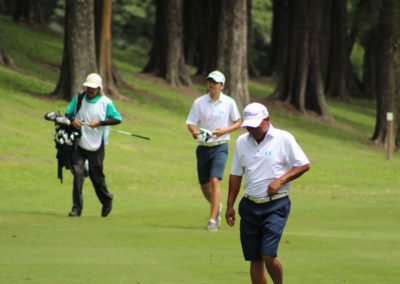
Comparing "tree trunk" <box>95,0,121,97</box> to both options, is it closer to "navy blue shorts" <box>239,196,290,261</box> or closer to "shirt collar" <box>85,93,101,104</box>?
"shirt collar" <box>85,93,101,104</box>

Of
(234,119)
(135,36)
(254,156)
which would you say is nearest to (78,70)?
(234,119)

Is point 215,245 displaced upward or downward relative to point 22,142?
upward

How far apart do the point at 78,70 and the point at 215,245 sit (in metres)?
15.4

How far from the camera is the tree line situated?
25.0 metres

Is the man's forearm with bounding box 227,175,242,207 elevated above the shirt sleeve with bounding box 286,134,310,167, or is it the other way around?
the shirt sleeve with bounding box 286,134,310,167

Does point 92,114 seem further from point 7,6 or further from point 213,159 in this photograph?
point 7,6

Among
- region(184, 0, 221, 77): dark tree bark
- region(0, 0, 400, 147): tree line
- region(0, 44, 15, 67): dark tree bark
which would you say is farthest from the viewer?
region(184, 0, 221, 77): dark tree bark

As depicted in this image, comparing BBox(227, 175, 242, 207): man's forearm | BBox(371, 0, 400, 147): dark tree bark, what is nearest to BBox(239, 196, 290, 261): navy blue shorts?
BBox(227, 175, 242, 207): man's forearm

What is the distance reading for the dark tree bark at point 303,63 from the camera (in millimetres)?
36531

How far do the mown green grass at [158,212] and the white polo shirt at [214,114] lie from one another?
59.7 inches

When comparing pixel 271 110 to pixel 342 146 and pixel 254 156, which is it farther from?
pixel 254 156

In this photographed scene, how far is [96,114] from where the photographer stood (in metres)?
11.9

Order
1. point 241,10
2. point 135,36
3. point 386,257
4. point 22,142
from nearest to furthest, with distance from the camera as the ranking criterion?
point 386,257
point 22,142
point 241,10
point 135,36

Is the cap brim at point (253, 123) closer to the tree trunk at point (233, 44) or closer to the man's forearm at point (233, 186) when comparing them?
the man's forearm at point (233, 186)
